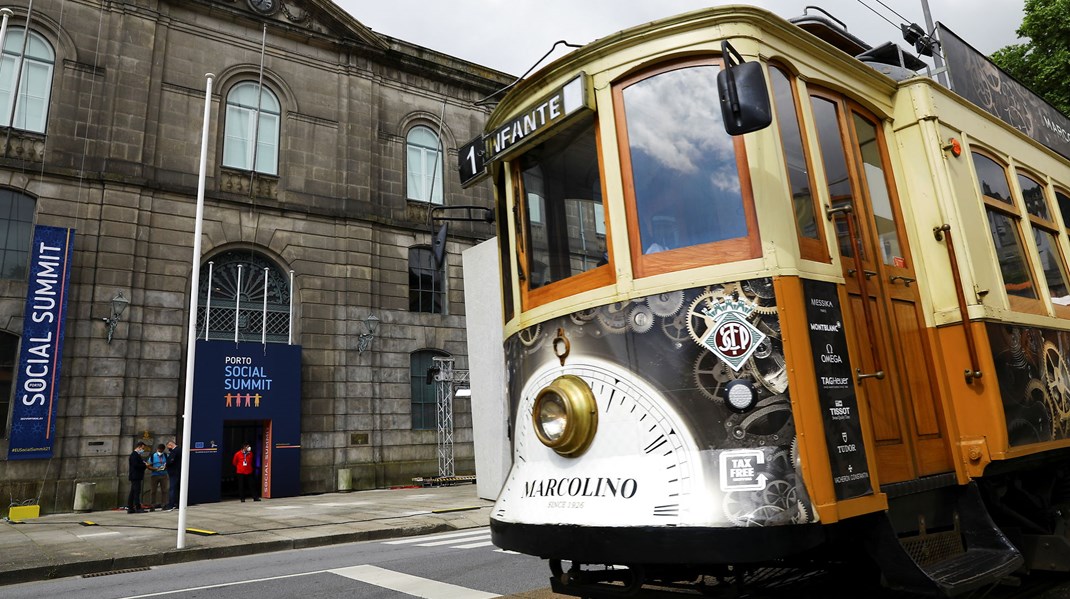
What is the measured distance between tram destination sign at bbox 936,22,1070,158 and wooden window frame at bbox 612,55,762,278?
Answer: 2738 mm

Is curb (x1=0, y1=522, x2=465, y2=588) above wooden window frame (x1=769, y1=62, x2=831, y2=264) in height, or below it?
below

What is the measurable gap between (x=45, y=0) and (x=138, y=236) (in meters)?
6.20

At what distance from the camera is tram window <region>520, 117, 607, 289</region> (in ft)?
13.2

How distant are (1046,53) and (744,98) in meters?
19.1

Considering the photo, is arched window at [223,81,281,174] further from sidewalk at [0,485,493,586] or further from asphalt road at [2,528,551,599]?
asphalt road at [2,528,551,599]

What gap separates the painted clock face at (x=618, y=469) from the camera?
10.9 feet

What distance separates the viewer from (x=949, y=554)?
3912 millimetres

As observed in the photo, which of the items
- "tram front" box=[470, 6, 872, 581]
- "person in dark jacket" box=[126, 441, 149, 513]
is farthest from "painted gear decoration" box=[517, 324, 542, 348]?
"person in dark jacket" box=[126, 441, 149, 513]

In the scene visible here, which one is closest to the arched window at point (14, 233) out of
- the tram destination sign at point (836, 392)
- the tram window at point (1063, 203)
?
the tram destination sign at point (836, 392)

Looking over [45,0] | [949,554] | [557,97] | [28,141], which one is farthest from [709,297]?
[45,0]

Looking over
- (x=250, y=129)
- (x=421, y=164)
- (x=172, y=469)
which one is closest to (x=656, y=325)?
(x=172, y=469)

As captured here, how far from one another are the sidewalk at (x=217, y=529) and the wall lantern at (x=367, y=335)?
433cm

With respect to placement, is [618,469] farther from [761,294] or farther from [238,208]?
[238,208]

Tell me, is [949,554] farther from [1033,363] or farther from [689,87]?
[689,87]
